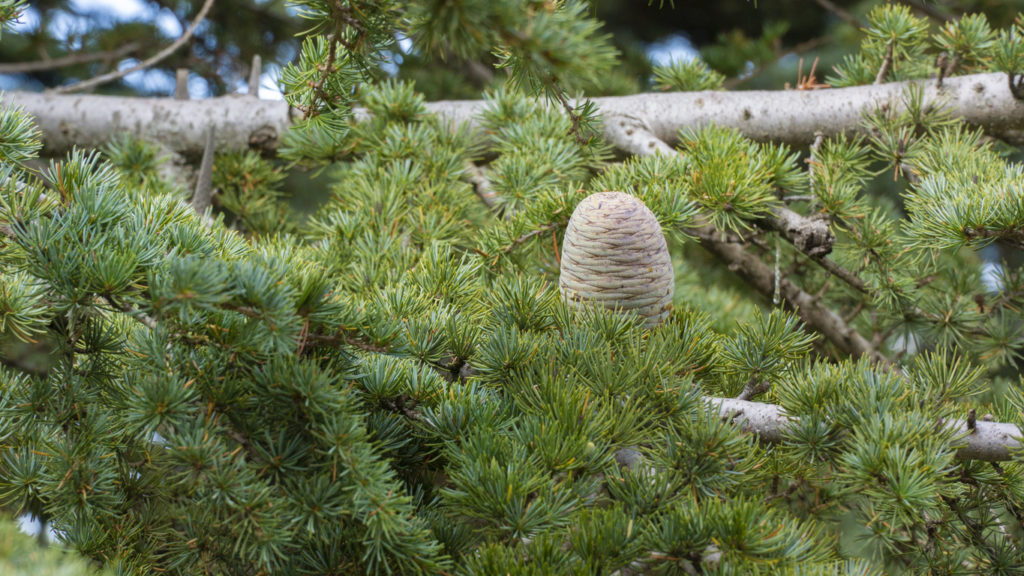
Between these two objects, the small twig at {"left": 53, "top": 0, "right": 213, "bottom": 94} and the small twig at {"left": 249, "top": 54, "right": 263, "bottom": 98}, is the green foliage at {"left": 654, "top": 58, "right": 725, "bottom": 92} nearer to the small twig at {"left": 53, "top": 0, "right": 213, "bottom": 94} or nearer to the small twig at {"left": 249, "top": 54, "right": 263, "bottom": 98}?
the small twig at {"left": 249, "top": 54, "right": 263, "bottom": 98}

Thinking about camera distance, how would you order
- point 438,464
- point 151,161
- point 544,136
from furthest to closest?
point 151,161, point 544,136, point 438,464

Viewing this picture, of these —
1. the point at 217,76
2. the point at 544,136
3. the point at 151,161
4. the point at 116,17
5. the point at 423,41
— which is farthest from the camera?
the point at 116,17

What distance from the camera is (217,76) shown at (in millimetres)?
2307

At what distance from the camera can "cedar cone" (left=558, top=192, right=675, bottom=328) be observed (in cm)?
85

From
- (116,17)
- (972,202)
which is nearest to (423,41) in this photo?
(972,202)

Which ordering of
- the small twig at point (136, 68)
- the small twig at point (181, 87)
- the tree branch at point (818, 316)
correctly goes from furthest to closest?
the small twig at point (181, 87)
the small twig at point (136, 68)
the tree branch at point (818, 316)

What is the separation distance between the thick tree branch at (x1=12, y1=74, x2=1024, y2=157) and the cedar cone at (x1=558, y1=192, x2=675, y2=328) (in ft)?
1.64

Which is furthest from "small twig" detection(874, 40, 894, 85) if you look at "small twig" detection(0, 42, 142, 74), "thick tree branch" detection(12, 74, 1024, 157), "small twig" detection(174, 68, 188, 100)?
"small twig" detection(0, 42, 142, 74)

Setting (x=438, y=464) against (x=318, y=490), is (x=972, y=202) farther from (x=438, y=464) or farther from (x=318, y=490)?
(x=318, y=490)

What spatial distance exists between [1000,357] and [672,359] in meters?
0.88

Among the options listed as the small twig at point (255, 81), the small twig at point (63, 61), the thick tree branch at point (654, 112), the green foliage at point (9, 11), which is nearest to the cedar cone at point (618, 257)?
the thick tree branch at point (654, 112)

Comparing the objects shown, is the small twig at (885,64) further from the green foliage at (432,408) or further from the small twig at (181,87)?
the small twig at (181,87)

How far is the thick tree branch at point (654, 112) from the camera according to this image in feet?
4.43

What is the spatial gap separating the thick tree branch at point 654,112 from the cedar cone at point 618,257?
0.50 m
